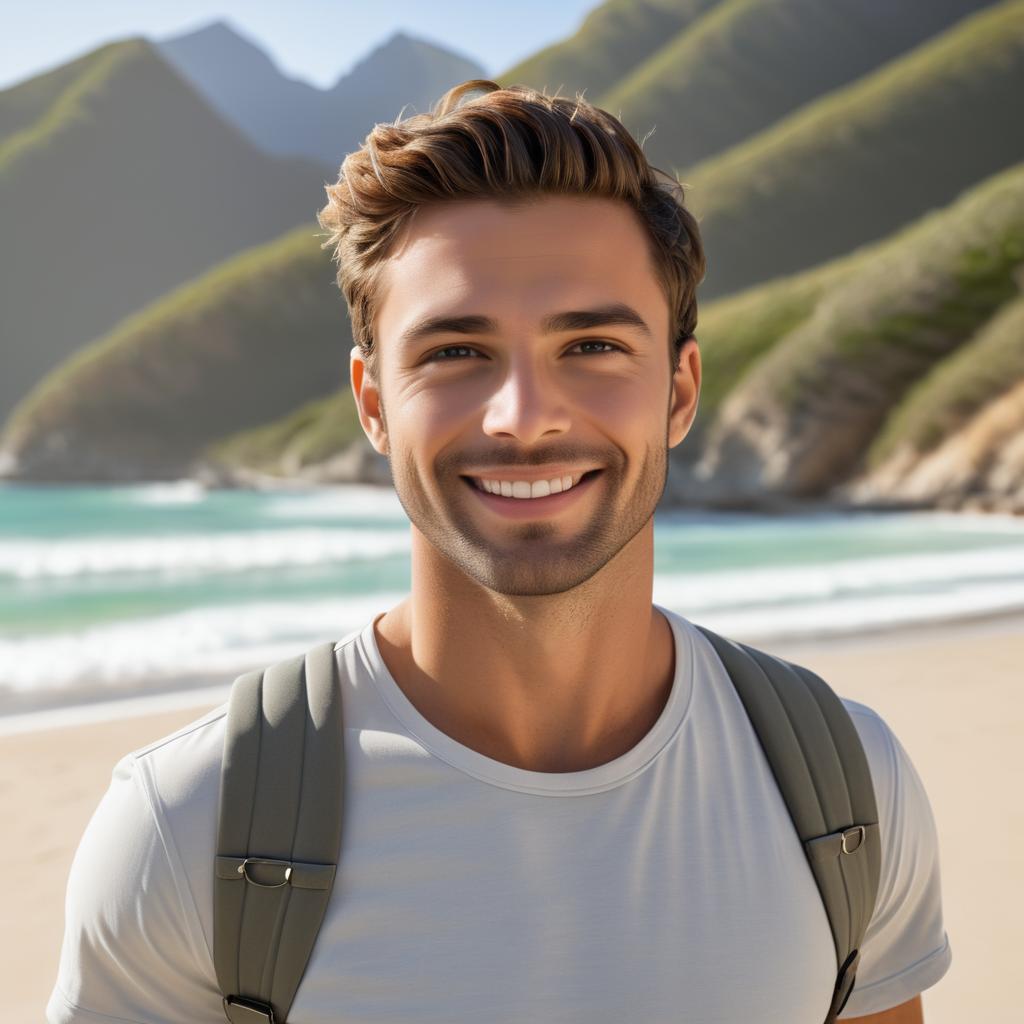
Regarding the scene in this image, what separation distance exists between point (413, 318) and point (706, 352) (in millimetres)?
59253

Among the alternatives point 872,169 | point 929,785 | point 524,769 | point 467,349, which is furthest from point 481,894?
point 872,169

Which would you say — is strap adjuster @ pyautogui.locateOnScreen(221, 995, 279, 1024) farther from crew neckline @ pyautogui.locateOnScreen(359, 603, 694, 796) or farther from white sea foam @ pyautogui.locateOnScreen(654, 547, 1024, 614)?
white sea foam @ pyautogui.locateOnScreen(654, 547, 1024, 614)

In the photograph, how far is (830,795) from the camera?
192 cm

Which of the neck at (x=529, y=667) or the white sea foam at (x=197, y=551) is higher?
the white sea foam at (x=197, y=551)

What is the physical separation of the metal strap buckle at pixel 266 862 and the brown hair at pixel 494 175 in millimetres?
924

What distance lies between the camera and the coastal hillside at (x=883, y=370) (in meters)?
43.6

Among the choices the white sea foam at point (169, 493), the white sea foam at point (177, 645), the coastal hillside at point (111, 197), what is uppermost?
the coastal hillside at point (111, 197)

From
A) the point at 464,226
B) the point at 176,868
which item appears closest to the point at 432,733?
the point at 176,868

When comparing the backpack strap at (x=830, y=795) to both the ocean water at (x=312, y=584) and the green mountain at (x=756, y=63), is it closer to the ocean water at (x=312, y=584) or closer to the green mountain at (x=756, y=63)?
the ocean water at (x=312, y=584)

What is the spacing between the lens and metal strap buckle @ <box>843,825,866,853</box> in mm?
1885

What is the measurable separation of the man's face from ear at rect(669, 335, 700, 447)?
232mm

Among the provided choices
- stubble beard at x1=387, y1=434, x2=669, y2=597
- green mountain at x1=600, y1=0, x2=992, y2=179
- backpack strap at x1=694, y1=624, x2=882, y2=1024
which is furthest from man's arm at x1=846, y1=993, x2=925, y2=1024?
green mountain at x1=600, y1=0, x2=992, y2=179

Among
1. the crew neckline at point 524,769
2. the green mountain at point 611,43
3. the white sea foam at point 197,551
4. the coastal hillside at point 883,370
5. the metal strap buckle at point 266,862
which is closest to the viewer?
the metal strap buckle at point 266,862

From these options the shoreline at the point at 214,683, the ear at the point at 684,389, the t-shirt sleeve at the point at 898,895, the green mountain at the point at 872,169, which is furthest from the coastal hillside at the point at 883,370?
the green mountain at the point at 872,169
